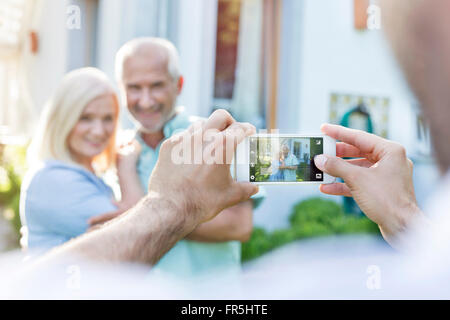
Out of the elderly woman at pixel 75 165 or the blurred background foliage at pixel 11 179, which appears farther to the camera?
the blurred background foliage at pixel 11 179

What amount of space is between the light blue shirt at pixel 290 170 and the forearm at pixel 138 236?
0.51 ft

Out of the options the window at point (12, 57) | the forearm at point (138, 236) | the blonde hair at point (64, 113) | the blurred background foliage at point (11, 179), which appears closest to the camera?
the forearm at point (138, 236)

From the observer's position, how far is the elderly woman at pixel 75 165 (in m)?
0.77

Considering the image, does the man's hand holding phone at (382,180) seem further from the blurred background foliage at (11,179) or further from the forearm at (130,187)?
the blurred background foliage at (11,179)

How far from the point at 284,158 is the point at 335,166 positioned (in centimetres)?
7

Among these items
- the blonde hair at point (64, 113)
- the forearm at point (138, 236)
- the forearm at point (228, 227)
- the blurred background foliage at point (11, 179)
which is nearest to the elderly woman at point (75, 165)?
the blonde hair at point (64, 113)

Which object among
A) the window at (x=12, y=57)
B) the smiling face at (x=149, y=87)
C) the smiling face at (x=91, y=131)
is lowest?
the smiling face at (x=91, y=131)

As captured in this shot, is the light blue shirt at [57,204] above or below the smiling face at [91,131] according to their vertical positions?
below

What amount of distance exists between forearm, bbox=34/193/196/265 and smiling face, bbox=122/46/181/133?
1.29ft

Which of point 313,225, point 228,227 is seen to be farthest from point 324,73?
point 228,227

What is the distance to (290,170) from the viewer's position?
59 cm

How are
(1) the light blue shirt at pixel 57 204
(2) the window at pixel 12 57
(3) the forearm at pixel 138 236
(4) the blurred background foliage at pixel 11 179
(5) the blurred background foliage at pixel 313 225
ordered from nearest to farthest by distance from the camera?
(3) the forearm at pixel 138 236
(1) the light blue shirt at pixel 57 204
(2) the window at pixel 12 57
(4) the blurred background foliage at pixel 11 179
(5) the blurred background foliage at pixel 313 225

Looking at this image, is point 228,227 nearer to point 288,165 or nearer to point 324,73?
point 288,165

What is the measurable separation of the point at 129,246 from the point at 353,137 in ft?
1.14
